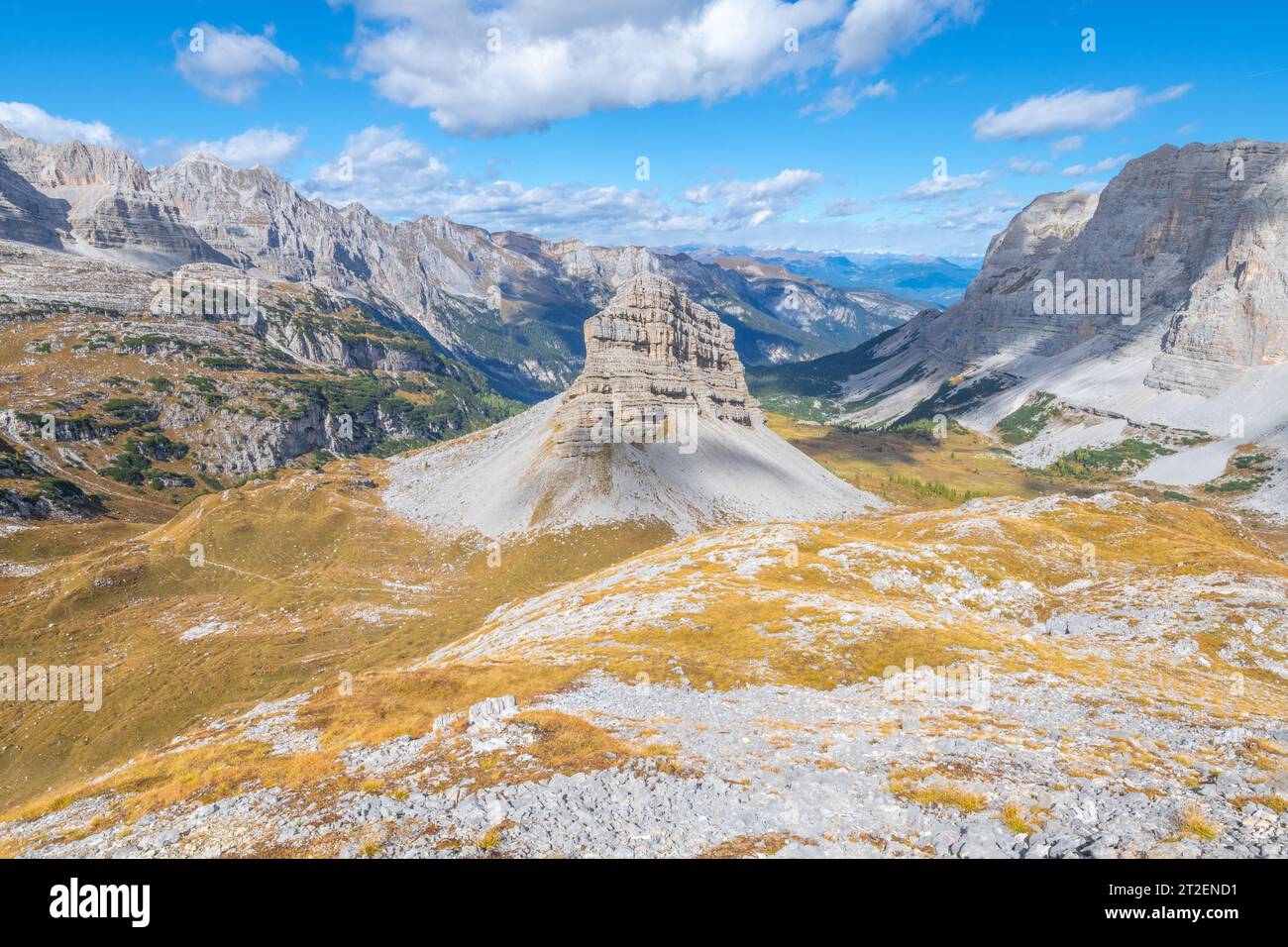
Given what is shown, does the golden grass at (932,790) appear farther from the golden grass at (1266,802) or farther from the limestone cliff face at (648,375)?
the limestone cliff face at (648,375)

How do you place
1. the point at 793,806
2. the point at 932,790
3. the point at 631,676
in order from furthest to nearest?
the point at 631,676, the point at 932,790, the point at 793,806

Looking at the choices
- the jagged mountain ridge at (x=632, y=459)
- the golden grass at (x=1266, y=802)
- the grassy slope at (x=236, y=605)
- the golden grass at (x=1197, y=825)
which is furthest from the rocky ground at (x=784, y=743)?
the jagged mountain ridge at (x=632, y=459)

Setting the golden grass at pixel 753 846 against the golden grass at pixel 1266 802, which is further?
the golden grass at pixel 1266 802

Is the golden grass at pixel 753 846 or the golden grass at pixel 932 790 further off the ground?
the golden grass at pixel 753 846

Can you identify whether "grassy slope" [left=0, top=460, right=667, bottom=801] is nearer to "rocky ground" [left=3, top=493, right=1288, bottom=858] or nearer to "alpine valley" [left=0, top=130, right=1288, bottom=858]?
"alpine valley" [left=0, top=130, right=1288, bottom=858]

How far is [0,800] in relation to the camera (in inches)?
2147

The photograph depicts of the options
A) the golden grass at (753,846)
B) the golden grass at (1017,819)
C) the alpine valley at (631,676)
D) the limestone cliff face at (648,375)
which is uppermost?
the limestone cliff face at (648,375)

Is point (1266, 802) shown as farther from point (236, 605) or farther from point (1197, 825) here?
point (236, 605)

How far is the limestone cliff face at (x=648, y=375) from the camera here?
137 m

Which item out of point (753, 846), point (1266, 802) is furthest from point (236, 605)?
point (1266, 802)

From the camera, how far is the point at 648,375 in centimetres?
15038

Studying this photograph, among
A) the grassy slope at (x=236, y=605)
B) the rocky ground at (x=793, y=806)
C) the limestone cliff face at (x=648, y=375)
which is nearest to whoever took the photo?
the rocky ground at (x=793, y=806)

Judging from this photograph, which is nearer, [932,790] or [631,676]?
[932,790]
